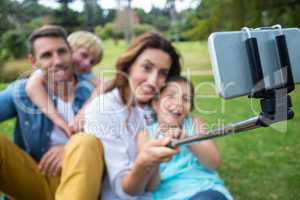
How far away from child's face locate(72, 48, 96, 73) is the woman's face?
334 mm

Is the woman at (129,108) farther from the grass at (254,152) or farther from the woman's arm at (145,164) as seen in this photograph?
the grass at (254,152)

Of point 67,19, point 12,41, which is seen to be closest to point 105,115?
point 12,41

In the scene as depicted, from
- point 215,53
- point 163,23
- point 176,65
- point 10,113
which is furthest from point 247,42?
point 163,23

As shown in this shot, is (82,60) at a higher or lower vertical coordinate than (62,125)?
higher

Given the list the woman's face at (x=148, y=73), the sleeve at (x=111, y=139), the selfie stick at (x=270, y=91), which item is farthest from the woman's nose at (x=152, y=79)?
the selfie stick at (x=270, y=91)

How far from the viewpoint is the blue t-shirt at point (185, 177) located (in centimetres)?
82

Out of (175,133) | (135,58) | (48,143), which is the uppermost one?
(135,58)

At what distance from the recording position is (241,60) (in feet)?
1.22

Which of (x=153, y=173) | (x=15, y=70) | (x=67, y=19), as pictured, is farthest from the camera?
(x=67, y=19)

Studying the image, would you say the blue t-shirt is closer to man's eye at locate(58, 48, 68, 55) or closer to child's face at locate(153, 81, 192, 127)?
child's face at locate(153, 81, 192, 127)

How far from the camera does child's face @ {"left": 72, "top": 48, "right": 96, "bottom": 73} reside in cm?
124

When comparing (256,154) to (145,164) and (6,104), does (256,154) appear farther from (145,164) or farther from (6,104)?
(6,104)

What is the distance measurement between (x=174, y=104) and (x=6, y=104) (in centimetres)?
47

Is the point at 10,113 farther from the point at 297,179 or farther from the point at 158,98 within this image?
the point at 297,179
